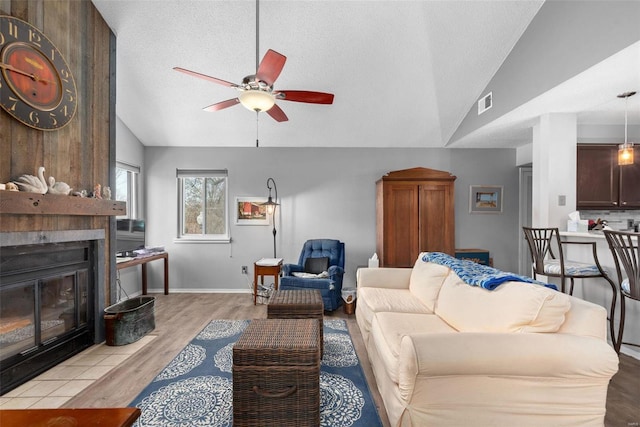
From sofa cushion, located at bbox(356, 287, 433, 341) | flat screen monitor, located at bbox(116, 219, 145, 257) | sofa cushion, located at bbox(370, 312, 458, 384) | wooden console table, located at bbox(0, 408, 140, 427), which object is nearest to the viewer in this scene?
wooden console table, located at bbox(0, 408, 140, 427)

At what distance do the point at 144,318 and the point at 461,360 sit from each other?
2936mm

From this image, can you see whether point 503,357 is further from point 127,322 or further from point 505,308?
point 127,322

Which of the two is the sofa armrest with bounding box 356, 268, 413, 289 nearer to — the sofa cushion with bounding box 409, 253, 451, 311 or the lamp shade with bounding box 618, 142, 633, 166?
the sofa cushion with bounding box 409, 253, 451, 311

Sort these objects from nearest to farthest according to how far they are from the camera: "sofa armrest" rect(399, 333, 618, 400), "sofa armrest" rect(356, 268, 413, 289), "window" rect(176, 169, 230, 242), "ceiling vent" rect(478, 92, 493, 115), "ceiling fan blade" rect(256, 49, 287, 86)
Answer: "sofa armrest" rect(399, 333, 618, 400) < "ceiling fan blade" rect(256, 49, 287, 86) < "sofa armrest" rect(356, 268, 413, 289) < "ceiling vent" rect(478, 92, 493, 115) < "window" rect(176, 169, 230, 242)

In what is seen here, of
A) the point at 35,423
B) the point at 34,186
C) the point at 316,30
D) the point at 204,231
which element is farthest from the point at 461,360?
the point at 204,231

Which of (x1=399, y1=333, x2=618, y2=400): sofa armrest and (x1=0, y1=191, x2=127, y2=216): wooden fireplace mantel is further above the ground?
(x1=0, y1=191, x2=127, y2=216): wooden fireplace mantel

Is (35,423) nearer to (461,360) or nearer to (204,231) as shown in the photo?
(461,360)

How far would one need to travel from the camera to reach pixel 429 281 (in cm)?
257

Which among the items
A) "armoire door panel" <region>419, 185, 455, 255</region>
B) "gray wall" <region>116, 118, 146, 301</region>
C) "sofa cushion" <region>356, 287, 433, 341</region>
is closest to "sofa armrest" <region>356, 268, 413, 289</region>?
"sofa cushion" <region>356, 287, 433, 341</region>

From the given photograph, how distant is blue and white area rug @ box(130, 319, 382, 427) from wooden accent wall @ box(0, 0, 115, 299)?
1355mm

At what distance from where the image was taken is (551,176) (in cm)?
328

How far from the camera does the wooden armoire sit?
4215mm

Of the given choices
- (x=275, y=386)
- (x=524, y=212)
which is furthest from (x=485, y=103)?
(x=275, y=386)

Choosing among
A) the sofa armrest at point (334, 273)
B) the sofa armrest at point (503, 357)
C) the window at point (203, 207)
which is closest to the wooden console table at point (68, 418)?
the sofa armrest at point (503, 357)
